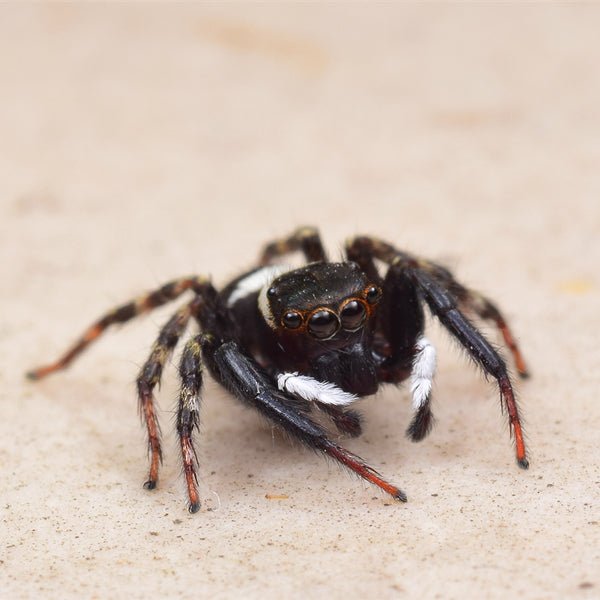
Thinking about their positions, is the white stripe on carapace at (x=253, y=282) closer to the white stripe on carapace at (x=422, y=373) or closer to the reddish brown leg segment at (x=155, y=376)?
the reddish brown leg segment at (x=155, y=376)

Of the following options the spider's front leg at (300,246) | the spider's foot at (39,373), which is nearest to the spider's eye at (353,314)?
the spider's front leg at (300,246)

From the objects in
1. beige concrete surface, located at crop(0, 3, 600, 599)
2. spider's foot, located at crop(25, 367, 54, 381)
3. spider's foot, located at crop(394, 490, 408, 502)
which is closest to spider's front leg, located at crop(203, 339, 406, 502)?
spider's foot, located at crop(394, 490, 408, 502)

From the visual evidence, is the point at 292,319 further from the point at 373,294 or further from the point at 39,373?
the point at 39,373

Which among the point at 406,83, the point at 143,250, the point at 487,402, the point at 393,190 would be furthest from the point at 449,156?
the point at 487,402

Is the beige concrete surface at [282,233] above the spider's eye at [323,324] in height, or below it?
below

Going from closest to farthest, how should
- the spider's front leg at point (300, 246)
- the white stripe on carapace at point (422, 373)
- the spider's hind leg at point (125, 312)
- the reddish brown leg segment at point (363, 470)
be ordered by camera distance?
the reddish brown leg segment at point (363, 470) < the white stripe on carapace at point (422, 373) < the spider's hind leg at point (125, 312) < the spider's front leg at point (300, 246)

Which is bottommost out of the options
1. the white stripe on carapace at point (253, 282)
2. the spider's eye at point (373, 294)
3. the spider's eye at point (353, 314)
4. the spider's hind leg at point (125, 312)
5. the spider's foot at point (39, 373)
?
the spider's foot at point (39, 373)

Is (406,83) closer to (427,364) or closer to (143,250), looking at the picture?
(143,250)
